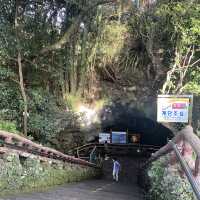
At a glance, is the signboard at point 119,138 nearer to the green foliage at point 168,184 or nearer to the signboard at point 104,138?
the signboard at point 104,138

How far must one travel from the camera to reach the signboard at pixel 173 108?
27.4ft

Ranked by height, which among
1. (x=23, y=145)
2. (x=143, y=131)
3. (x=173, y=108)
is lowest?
(x=143, y=131)

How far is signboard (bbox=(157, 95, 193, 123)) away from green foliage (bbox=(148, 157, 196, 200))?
6.13 ft

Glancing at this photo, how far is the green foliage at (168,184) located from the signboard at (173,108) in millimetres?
1870

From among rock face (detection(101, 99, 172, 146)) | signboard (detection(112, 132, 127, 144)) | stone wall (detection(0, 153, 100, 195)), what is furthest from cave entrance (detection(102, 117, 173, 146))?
stone wall (detection(0, 153, 100, 195))

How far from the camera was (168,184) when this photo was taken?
532cm

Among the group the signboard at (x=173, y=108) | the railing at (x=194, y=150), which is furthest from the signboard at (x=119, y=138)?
the railing at (x=194, y=150)

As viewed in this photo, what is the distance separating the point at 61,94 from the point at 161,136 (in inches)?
396

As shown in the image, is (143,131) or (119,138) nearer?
(119,138)

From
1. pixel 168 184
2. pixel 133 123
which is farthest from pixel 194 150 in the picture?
pixel 133 123

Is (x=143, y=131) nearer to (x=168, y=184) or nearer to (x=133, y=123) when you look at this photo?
(x=133, y=123)

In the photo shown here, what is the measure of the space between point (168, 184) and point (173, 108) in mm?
3267

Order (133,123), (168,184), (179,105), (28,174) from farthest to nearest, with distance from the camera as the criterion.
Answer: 1. (133,123)
2. (179,105)
3. (28,174)
4. (168,184)

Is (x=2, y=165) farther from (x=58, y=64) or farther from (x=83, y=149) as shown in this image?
(x=83, y=149)
